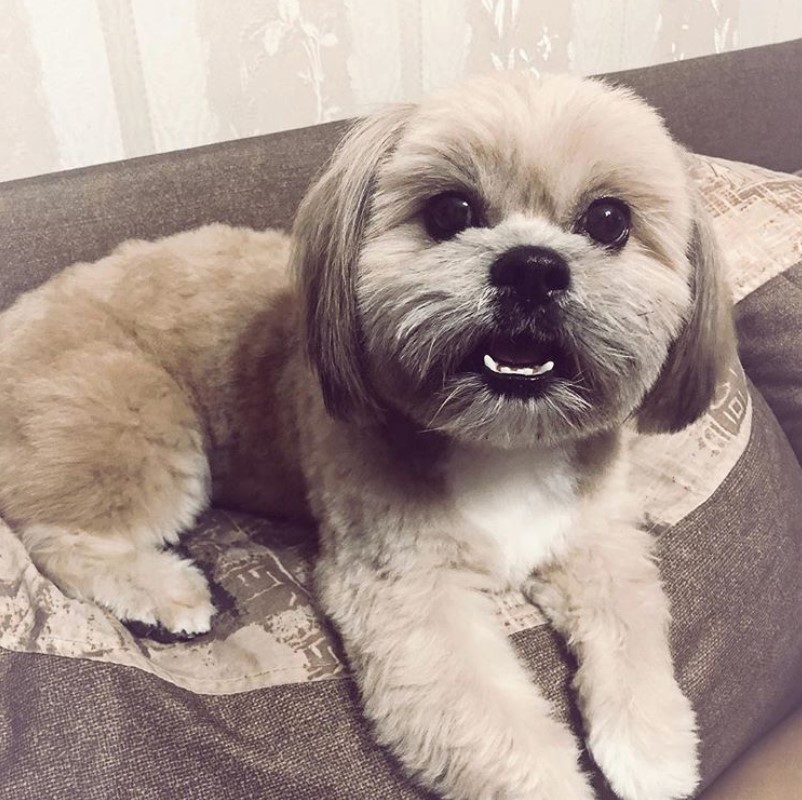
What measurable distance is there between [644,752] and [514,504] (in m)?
0.31

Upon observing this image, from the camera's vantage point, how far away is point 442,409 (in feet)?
2.71

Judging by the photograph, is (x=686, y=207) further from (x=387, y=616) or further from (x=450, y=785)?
(x=450, y=785)

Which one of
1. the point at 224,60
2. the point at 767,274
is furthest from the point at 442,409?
the point at 224,60

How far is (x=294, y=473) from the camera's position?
1.19 m

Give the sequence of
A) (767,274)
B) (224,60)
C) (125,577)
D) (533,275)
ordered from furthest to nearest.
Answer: (224,60) → (767,274) → (125,577) → (533,275)

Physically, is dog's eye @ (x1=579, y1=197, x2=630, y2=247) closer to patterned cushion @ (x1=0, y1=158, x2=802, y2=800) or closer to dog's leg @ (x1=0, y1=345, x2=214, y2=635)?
patterned cushion @ (x1=0, y1=158, x2=802, y2=800)

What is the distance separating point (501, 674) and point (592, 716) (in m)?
0.13

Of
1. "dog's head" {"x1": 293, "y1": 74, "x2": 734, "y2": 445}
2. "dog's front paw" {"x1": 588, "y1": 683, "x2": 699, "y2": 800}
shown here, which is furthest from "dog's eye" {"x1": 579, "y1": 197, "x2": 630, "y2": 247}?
"dog's front paw" {"x1": 588, "y1": 683, "x2": 699, "y2": 800}

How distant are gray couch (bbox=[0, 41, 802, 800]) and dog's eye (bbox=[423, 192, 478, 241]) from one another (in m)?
0.51

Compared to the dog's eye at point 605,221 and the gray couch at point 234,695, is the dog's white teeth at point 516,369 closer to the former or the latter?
the dog's eye at point 605,221

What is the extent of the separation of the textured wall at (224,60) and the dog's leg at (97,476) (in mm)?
677

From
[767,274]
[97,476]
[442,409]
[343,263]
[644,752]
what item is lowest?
[644,752]

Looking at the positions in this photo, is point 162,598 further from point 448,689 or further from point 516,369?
point 516,369

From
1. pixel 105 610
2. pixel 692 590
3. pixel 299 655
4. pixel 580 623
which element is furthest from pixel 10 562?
pixel 692 590
